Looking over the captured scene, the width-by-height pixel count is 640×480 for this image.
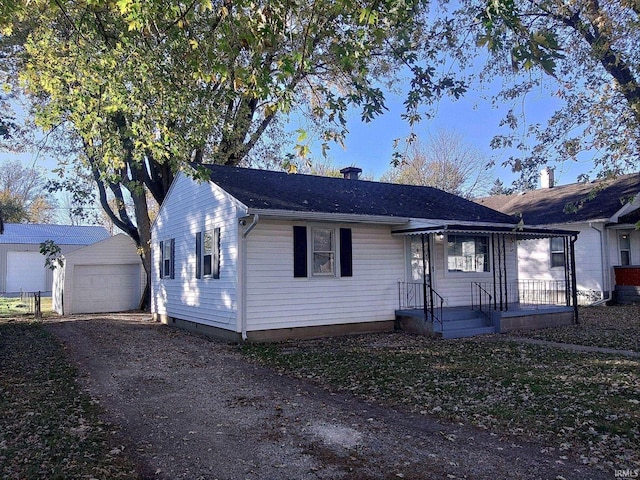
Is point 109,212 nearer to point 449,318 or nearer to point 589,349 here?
point 449,318

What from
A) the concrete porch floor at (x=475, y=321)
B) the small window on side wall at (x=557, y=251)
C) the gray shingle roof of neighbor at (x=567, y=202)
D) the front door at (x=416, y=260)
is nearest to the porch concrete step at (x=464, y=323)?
the concrete porch floor at (x=475, y=321)

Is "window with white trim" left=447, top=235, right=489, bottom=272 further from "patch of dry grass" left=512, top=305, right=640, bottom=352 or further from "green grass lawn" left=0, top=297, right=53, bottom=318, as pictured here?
"green grass lawn" left=0, top=297, right=53, bottom=318

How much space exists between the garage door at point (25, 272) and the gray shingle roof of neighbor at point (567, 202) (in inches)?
1082

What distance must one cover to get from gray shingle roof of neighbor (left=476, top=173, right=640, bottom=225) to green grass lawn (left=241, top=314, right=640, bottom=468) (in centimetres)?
944

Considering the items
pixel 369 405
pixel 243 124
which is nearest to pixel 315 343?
pixel 369 405

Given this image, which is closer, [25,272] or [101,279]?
[101,279]

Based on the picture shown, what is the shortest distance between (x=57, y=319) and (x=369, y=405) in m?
14.8

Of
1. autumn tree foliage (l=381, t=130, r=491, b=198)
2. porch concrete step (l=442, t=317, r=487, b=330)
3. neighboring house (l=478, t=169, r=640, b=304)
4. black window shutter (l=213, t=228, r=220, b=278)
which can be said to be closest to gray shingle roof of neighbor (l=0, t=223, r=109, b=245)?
autumn tree foliage (l=381, t=130, r=491, b=198)

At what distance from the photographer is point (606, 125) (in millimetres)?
8656

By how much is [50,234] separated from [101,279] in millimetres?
14900

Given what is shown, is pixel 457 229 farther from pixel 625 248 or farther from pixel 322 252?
pixel 625 248

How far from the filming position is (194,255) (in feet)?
42.6

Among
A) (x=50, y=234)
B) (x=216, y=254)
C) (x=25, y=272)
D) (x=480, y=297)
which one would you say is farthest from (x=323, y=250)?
(x=50, y=234)

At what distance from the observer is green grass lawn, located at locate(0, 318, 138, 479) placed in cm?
400
